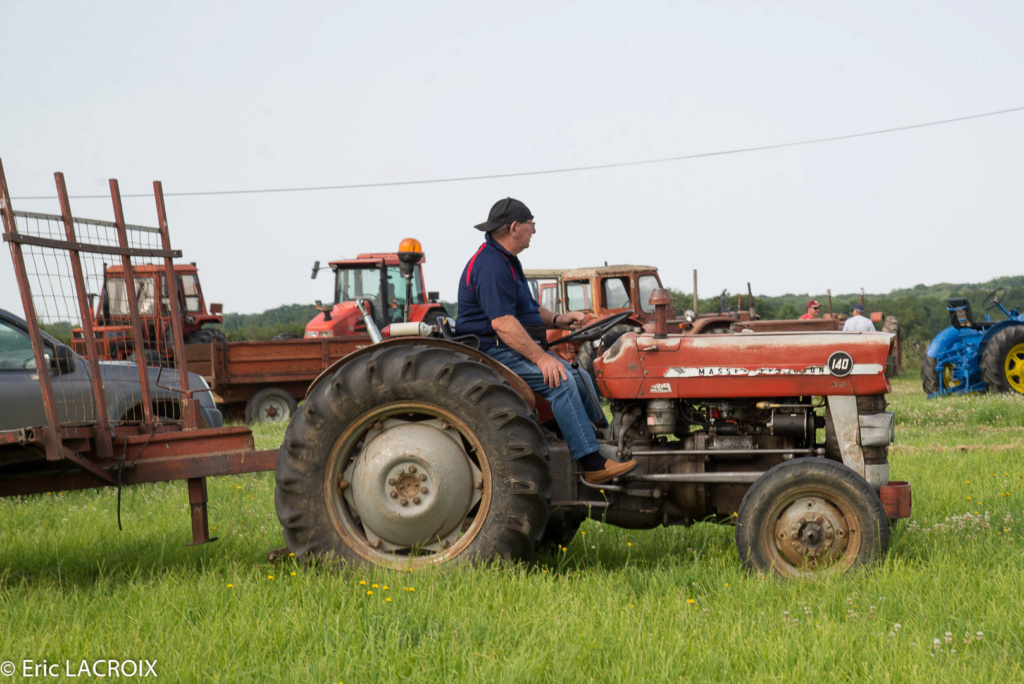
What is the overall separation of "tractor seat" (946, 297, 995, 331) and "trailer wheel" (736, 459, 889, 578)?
1191cm

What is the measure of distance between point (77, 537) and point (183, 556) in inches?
36.0

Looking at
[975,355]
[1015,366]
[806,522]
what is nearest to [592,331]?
[806,522]

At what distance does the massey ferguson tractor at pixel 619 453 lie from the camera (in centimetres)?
397

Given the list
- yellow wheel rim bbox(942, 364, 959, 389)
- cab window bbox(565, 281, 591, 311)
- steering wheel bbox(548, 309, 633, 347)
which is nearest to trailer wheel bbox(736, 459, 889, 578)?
steering wheel bbox(548, 309, 633, 347)

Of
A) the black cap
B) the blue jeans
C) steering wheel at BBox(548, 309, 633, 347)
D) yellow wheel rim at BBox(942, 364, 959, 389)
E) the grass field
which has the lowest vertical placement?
yellow wheel rim at BBox(942, 364, 959, 389)

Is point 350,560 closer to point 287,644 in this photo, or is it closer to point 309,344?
point 287,644

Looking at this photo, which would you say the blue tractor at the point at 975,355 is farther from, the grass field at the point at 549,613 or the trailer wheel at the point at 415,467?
the trailer wheel at the point at 415,467

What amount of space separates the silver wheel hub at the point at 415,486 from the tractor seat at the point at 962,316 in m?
12.7

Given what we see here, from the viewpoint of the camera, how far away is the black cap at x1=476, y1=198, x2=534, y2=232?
4312 millimetres

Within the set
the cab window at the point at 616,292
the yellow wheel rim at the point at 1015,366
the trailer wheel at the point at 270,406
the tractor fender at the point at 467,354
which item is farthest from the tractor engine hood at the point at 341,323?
the tractor fender at the point at 467,354

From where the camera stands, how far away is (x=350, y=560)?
4.06 metres

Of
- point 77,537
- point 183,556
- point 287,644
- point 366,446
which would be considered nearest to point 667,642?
point 287,644

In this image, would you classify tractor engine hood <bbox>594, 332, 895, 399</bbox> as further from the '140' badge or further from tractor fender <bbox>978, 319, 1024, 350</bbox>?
tractor fender <bbox>978, 319, 1024, 350</bbox>

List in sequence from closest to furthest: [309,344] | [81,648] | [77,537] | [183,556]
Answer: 1. [81,648]
2. [183,556]
3. [77,537]
4. [309,344]
